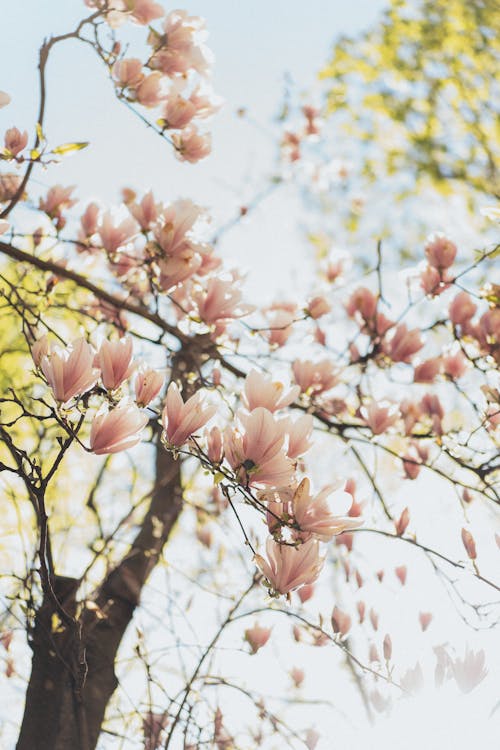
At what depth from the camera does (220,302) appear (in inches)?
57.3

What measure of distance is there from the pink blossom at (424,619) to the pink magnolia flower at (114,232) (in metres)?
1.35

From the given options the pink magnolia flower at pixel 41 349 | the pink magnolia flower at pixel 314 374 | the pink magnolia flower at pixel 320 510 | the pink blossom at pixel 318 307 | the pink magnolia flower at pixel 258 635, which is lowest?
the pink magnolia flower at pixel 320 510

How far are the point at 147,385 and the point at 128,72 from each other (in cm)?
97

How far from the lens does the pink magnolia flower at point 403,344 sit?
185cm

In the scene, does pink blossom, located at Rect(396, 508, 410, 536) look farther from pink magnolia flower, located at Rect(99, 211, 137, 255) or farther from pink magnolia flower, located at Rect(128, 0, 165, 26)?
pink magnolia flower, located at Rect(128, 0, 165, 26)

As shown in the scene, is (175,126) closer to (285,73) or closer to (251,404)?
(251,404)

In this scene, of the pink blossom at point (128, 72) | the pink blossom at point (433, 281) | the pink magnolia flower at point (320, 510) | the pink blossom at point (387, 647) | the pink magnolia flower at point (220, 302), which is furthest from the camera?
the pink blossom at point (433, 281)

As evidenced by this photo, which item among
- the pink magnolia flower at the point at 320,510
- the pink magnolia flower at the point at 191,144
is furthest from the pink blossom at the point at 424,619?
the pink magnolia flower at the point at 191,144

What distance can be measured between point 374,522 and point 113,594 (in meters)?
0.79

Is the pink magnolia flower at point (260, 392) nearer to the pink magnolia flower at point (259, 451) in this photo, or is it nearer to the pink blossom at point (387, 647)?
the pink magnolia flower at point (259, 451)

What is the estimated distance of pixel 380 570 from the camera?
1.92m

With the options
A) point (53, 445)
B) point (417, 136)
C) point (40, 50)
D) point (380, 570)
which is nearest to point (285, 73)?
point (40, 50)

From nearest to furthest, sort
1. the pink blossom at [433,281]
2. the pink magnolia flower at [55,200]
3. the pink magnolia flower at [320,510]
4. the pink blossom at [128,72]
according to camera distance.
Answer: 1. the pink magnolia flower at [320,510]
2. the pink blossom at [128,72]
3. the pink magnolia flower at [55,200]
4. the pink blossom at [433,281]

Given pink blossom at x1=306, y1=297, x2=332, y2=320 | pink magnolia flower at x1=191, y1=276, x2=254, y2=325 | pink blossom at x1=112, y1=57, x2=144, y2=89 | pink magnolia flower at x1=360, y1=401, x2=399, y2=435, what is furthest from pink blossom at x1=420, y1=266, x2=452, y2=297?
pink blossom at x1=112, y1=57, x2=144, y2=89
